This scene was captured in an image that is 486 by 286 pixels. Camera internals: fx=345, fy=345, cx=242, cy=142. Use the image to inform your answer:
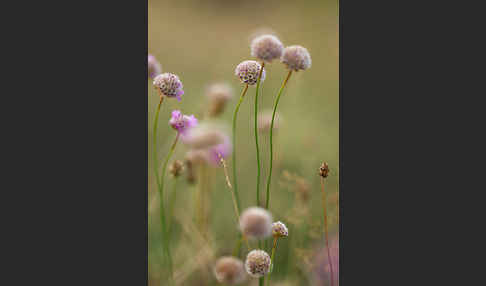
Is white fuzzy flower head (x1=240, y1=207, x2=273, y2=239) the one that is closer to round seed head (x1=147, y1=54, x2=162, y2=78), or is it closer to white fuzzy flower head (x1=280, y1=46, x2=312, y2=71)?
white fuzzy flower head (x1=280, y1=46, x2=312, y2=71)

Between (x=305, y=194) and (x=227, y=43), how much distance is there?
58.8 inches

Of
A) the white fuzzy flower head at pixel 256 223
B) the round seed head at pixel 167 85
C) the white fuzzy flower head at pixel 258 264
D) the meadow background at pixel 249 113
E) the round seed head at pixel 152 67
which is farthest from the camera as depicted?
the meadow background at pixel 249 113

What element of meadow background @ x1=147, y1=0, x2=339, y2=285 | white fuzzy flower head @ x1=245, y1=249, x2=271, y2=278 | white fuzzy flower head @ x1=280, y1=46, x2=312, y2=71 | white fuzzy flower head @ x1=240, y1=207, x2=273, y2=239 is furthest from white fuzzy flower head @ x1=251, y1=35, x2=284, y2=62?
meadow background @ x1=147, y1=0, x2=339, y2=285

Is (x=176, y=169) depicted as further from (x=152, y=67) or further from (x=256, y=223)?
(x=256, y=223)

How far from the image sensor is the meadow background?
1.53 metres

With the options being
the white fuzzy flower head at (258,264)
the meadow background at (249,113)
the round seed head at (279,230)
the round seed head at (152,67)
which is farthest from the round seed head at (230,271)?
the round seed head at (152,67)

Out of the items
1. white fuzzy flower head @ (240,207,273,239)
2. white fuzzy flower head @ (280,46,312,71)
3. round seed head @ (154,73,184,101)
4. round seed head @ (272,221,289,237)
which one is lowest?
round seed head @ (272,221,289,237)

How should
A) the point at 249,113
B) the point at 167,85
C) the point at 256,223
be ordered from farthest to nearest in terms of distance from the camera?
the point at 249,113 → the point at 167,85 → the point at 256,223

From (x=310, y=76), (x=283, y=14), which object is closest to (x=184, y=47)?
(x=283, y=14)

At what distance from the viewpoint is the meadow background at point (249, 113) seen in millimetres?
1532

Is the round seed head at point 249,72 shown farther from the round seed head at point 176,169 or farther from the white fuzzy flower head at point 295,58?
the round seed head at point 176,169

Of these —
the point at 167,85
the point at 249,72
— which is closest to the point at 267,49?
the point at 249,72

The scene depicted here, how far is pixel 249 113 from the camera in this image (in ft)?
8.35

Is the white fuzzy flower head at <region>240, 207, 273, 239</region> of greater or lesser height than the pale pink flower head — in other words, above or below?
below
